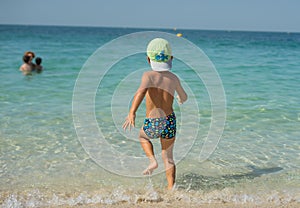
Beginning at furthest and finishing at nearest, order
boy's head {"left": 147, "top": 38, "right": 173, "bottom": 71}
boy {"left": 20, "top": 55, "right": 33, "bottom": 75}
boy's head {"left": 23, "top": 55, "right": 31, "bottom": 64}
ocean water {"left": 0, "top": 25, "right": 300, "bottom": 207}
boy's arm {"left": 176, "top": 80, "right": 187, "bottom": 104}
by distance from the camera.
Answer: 1. boy's head {"left": 23, "top": 55, "right": 31, "bottom": 64}
2. boy {"left": 20, "top": 55, "right": 33, "bottom": 75}
3. ocean water {"left": 0, "top": 25, "right": 300, "bottom": 207}
4. boy's arm {"left": 176, "top": 80, "right": 187, "bottom": 104}
5. boy's head {"left": 147, "top": 38, "right": 173, "bottom": 71}

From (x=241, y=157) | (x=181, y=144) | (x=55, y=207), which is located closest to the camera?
(x=55, y=207)

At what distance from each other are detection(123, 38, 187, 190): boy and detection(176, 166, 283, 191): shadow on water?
376 mm

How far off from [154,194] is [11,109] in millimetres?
4430

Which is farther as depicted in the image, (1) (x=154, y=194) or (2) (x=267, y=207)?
(1) (x=154, y=194)

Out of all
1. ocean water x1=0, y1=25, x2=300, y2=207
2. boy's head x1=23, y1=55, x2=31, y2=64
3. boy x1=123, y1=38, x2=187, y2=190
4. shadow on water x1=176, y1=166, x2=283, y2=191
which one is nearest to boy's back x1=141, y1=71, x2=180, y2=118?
boy x1=123, y1=38, x2=187, y2=190

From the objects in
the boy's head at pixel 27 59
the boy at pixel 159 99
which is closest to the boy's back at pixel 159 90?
the boy at pixel 159 99

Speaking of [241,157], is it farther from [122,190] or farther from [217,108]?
[217,108]

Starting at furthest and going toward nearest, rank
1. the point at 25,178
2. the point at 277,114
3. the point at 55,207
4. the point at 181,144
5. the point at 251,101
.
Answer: the point at 251,101, the point at 277,114, the point at 181,144, the point at 25,178, the point at 55,207

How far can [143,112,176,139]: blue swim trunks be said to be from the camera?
3.44 meters

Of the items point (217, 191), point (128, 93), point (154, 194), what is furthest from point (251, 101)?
point (154, 194)

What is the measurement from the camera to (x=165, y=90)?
11.1 ft

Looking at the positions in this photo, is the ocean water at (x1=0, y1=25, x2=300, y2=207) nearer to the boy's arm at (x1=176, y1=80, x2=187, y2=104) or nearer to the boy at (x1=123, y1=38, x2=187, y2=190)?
the boy at (x1=123, y1=38, x2=187, y2=190)

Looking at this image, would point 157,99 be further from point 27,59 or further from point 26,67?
point 27,59

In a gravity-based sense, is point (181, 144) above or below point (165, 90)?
below
